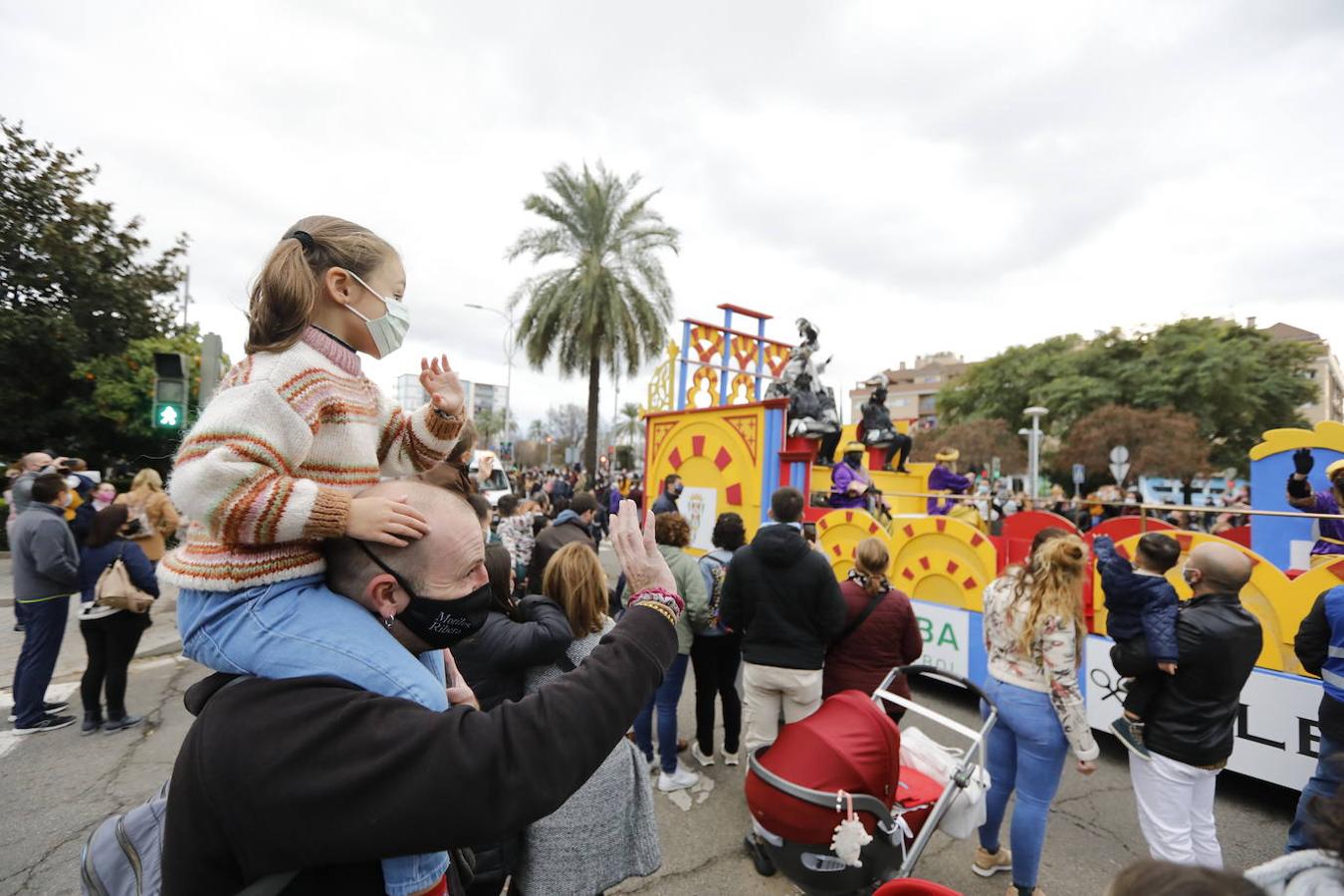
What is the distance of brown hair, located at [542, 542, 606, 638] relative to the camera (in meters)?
2.78

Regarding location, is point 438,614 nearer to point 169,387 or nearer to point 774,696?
point 774,696

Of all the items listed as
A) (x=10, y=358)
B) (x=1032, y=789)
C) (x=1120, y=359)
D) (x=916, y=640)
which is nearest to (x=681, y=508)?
(x=916, y=640)

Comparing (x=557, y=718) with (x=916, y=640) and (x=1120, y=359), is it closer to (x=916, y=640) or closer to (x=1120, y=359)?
(x=916, y=640)

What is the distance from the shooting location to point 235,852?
34.5 inches

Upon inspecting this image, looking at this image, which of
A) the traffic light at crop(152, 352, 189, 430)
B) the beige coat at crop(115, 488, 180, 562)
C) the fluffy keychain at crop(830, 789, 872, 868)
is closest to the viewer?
the fluffy keychain at crop(830, 789, 872, 868)

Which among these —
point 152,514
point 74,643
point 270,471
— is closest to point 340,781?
point 270,471

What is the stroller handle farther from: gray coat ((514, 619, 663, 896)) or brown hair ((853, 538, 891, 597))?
gray coat ((514, 619, 663, 896))

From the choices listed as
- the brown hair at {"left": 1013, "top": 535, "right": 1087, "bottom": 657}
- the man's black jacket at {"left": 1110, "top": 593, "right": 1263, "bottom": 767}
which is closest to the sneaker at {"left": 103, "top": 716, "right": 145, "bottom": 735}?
the brown hair at {"left": 1013, "top": 535, "right": 1087, "bottom": 657}

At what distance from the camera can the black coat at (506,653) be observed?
8.20ft

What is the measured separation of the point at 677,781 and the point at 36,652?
4854 mm

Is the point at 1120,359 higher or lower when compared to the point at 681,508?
higher

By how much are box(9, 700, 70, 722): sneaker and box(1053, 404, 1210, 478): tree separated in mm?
28384

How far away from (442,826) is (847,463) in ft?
28.3

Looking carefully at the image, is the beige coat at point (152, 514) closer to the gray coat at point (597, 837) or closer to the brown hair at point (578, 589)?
the brown hair at point (578, 589)
